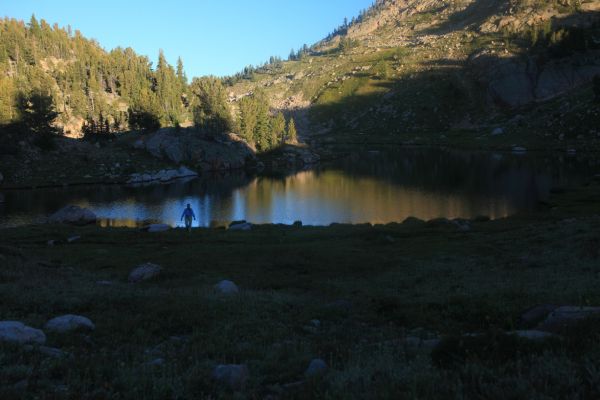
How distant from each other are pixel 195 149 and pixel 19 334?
138841 millimetres

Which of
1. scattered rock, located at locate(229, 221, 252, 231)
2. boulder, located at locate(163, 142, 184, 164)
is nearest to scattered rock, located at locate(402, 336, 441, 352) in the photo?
scattered rock, located at locate(229, 221, 252, 231)

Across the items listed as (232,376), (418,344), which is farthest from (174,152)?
(232,376)

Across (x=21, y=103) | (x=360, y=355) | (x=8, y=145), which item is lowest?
(x=360, y=355)

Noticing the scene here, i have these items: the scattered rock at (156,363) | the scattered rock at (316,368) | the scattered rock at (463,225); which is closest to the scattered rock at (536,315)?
the scattered rock at (316,368)

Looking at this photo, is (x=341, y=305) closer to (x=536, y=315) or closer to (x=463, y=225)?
(x=536, y=315)

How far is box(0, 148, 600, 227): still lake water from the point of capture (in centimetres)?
6981

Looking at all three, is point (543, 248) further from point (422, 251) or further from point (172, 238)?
point (172, 238)

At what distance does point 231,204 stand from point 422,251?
170 ft

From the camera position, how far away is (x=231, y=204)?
82.1m

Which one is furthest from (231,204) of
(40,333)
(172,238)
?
(40,333)

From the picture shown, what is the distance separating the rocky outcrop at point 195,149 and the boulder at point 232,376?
135 metres

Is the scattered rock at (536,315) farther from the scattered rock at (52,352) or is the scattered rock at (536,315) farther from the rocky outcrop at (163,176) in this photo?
the rocky outcrop at (163,176)

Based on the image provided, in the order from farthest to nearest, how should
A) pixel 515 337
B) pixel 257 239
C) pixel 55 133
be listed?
pixel 55 133
pixel 257 239
pixel 515 337

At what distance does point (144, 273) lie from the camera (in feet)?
87.0
